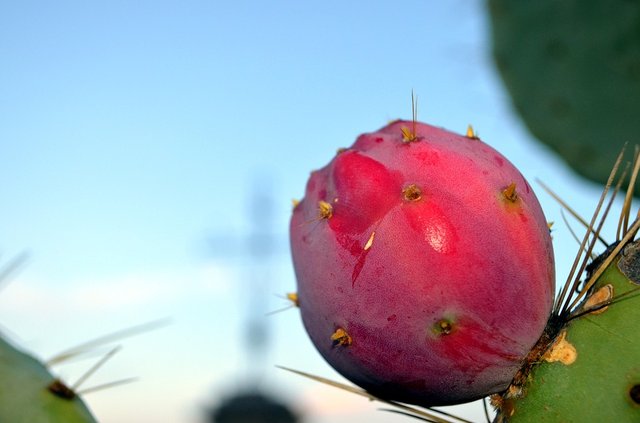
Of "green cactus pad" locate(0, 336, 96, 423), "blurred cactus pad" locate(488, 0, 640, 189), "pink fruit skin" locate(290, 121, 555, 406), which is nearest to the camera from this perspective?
"pink fruit skin" locate(290, 121, 555, 406)

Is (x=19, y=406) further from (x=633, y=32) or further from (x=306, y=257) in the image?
(x=633, y=32)

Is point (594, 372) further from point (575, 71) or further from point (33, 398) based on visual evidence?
point (575, 71)

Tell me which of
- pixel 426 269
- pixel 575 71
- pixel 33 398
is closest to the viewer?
pixel 426 269

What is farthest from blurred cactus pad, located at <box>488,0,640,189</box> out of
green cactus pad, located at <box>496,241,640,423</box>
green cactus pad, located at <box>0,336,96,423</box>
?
green cactus pad, located at <box>0,336,96,423</box>

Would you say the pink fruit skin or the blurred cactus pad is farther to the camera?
the blurred cactus pad

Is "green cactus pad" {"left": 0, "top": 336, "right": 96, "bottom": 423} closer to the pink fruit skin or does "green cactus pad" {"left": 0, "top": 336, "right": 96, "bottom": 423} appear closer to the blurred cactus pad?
the pink fruit skin

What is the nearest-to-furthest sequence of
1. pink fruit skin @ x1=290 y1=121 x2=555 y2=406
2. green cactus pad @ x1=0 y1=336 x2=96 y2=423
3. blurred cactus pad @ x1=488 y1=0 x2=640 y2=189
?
pink fruit skin @ x1=290 y1=121 x2=555 y2=406 < green cactus pad @ x1=0 y1=336 x2=96 y2=423 < blurred cactus pad @ x1=488 y1=0 x2=640 y2=189

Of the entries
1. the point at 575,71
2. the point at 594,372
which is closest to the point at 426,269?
the point at 594,372
